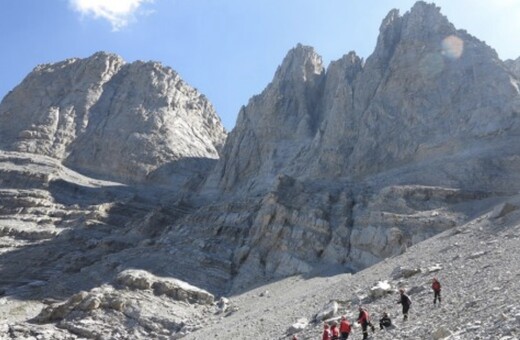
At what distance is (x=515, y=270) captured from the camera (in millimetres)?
21766

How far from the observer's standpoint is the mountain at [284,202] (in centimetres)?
3708

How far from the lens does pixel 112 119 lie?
126438 millimetres

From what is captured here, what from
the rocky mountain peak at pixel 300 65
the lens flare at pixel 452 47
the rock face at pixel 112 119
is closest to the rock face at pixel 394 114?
the lens flare at pixel 452 47

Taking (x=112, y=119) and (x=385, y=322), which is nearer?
(x=385, y=322)

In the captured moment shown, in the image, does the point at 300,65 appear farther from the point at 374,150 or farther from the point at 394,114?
the point at 374,150

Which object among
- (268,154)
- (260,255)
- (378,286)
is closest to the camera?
(378,286)

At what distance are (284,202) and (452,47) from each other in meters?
36.9

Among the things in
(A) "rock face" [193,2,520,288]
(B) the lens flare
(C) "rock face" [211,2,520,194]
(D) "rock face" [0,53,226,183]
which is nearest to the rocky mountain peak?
(A) "rock face" [193,2,520,288]

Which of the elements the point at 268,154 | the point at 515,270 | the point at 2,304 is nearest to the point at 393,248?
the point at 515,270

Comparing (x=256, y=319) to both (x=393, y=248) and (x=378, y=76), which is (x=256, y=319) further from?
(x=378, y=76)

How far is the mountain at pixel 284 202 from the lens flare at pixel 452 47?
42 cm

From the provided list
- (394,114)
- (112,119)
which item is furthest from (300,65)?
(112,119)

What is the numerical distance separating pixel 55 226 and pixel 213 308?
41125mm

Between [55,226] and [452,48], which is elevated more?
[452,48]
